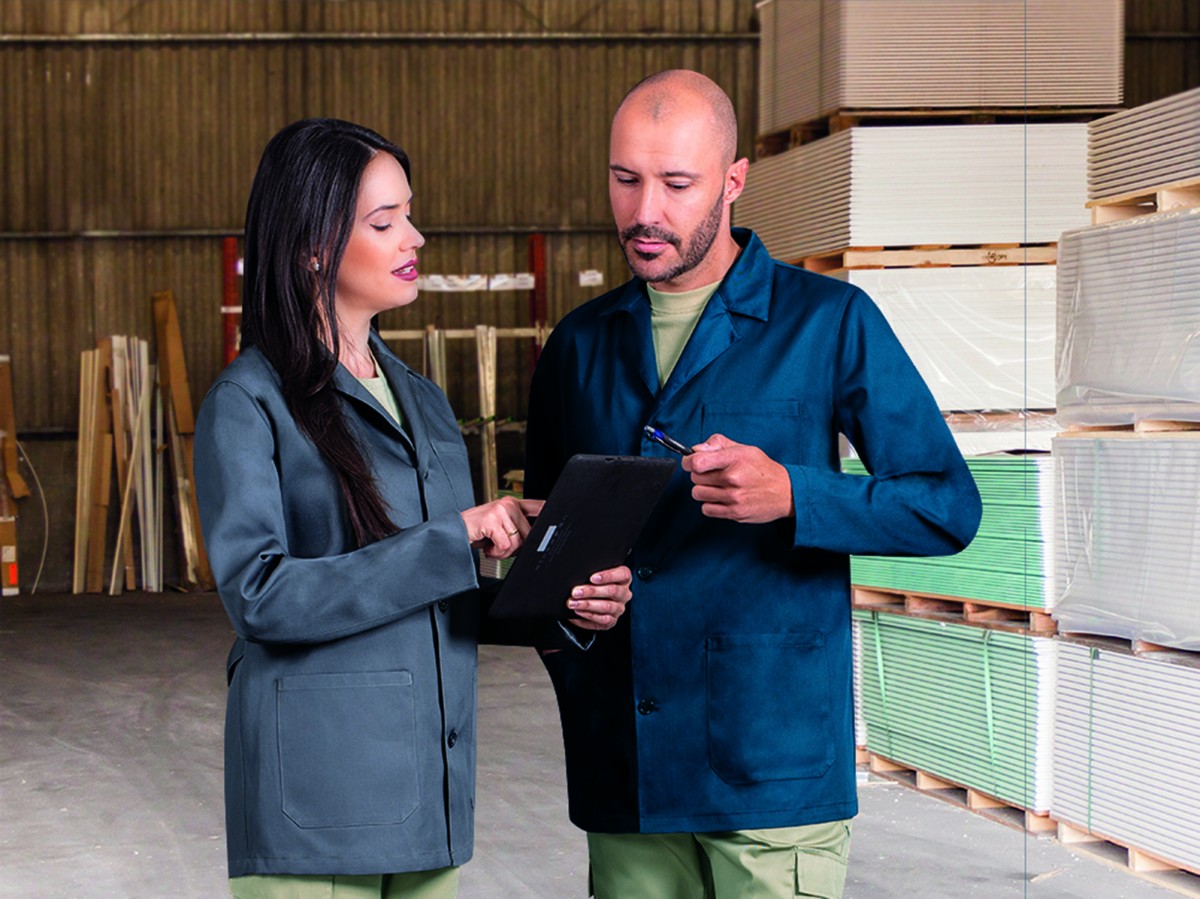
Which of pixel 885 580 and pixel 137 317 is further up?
pixel 137 317

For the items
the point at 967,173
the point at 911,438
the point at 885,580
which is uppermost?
the point at 967,173

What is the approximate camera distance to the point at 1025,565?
5.65 meters

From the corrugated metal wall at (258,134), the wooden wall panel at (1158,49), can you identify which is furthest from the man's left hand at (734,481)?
the wooden wall panel at (1158,49)

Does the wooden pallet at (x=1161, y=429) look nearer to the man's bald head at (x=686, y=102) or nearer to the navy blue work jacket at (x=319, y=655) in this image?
the man's bald head at (x=686, y=102)

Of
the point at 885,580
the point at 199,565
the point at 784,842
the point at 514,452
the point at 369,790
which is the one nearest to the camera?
the point at 369,790

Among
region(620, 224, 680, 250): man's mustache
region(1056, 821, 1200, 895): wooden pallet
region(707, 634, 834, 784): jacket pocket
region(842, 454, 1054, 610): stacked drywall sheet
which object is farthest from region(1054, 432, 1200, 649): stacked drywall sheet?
region(620, 224, 680, 250): man's mustache

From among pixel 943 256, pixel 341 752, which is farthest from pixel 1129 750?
pixel 341 752

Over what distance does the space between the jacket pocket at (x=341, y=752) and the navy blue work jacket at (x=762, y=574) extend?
44cm

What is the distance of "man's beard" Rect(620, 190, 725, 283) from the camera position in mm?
2285

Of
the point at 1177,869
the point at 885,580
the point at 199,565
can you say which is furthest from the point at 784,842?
the point at 199,565

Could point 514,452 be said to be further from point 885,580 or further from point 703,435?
point 703,435

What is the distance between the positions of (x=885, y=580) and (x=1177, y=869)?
1.87m

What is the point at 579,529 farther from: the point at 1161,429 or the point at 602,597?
the point at 1161,429

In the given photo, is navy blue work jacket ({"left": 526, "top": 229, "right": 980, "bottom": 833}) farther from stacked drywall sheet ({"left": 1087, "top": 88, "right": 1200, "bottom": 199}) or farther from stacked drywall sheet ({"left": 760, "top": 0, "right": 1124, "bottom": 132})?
stacked drywall sheet ({"left": 760, "top": 0, "right": 1124, "bottom": 132})
